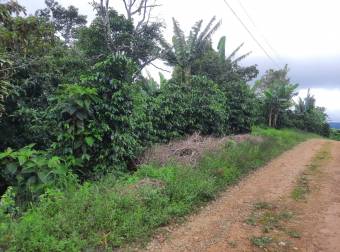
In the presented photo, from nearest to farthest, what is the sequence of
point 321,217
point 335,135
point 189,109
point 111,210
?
1. point 111,210
2. point 321,217
3. point 189,109
4. point 335,135

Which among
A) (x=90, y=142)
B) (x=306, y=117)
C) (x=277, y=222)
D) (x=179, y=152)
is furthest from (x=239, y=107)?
(x=306, y=117)

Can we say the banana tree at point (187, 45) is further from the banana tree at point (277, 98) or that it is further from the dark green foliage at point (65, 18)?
the dark green foliage at point (65, 18)

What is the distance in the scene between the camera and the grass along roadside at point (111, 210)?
4.22 meters

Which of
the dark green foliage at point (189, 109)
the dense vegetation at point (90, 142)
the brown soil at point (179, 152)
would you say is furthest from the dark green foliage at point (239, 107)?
the brown soil at point (179, 152)

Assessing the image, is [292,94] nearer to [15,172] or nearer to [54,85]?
[54,85]

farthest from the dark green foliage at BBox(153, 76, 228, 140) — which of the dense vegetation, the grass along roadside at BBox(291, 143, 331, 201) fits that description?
the grass along roadside at BBox(291, 143, 331, 201)

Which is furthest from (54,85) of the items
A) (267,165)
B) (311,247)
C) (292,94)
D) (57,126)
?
(292,94)

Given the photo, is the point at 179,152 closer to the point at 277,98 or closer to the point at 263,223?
the point at 263,223

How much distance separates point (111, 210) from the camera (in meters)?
4.93

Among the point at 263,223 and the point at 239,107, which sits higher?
the point at 239,107

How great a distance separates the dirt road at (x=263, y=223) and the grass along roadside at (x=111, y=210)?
0.31m

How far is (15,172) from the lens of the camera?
20.1ft

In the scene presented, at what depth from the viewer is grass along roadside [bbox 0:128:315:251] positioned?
13.8ft

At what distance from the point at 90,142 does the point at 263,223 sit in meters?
3.53
